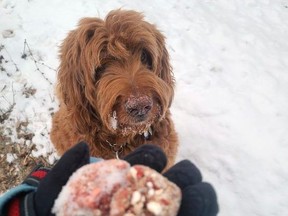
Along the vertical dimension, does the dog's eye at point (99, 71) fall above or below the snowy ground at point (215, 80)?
above

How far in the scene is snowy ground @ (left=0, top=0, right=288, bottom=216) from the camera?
178 inches

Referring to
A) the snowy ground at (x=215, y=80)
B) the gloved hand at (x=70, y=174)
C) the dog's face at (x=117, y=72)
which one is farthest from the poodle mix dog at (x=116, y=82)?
the snowy ground at (x=215, y=80)

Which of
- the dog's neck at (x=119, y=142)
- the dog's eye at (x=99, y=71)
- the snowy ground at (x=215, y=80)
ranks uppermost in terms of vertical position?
the dog's eye at (x=99, y=71)

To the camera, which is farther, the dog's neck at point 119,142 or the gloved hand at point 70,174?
the dog's neck at point 119,142

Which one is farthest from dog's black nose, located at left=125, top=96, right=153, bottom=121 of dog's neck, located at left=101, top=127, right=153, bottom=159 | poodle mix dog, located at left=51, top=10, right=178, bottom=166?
dog's neck, located at left=101, top=127, right=153, bottom=159

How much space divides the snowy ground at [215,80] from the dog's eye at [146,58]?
5.72 ft

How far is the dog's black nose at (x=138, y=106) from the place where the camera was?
9.80 ft

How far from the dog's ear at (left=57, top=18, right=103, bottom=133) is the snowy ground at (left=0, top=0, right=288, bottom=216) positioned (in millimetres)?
1538

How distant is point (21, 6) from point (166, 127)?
14.5 feet

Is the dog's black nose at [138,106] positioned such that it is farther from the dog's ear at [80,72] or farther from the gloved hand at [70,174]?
the gloved hand at [70,174]

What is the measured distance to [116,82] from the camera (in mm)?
3143

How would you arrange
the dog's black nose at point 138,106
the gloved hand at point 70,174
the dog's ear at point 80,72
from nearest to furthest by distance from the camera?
the gloved hand at point 70,174, the dog's black nose at point 138,106, the dog's ear at point 80,72

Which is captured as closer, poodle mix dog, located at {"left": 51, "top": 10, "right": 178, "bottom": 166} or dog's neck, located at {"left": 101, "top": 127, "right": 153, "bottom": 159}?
poodle mix dog, located at {"left": 51, "top": 10, "right": 178, "bottom": 166}

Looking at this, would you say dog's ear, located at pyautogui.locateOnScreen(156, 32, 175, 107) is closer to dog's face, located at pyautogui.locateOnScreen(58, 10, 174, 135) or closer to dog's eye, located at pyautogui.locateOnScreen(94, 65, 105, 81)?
dog's face, located at pyautogui.locateOnScreen(58, 10, 174, 135)
